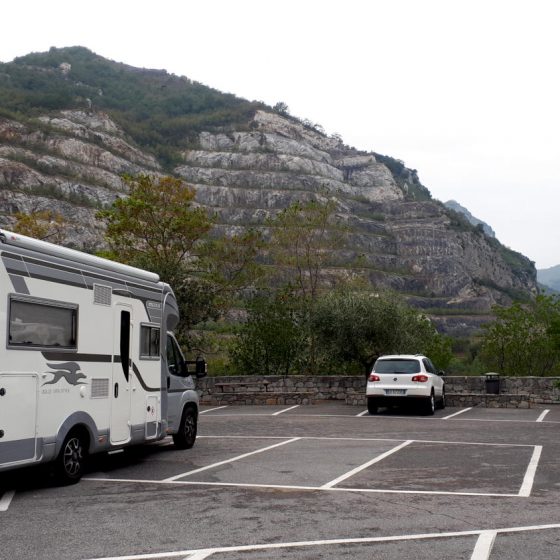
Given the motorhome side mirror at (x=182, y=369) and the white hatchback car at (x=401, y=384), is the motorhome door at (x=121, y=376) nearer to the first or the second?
the motorhome side mirror at (x=182, y=369)

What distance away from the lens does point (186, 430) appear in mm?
12969

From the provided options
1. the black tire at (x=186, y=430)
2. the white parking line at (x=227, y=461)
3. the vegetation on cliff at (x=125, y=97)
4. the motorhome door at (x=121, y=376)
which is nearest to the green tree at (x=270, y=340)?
the white parking line at (x=227, y=461)

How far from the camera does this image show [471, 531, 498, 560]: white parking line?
576 cm

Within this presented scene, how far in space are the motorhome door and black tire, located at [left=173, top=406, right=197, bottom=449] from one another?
2.34m

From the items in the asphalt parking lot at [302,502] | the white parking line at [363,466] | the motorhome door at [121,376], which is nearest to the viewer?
the asphalt parking lot at [302,502]

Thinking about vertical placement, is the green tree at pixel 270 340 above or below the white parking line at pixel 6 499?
above

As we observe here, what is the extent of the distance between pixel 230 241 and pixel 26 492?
24117 millimetres

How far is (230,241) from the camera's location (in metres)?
32.5

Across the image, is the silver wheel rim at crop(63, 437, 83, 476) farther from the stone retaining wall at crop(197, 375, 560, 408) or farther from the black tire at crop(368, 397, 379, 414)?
the stone retaining wall at crop(197, 375, 560, 408)

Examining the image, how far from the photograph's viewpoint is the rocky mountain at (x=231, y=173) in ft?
295

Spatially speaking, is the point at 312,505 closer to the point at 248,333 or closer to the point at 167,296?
the point at 167,296

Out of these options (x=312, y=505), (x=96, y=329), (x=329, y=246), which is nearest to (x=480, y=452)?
(x=312, y=505)

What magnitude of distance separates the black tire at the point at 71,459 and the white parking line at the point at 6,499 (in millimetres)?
571

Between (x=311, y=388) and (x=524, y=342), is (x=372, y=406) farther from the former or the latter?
(x=524, y=342)
